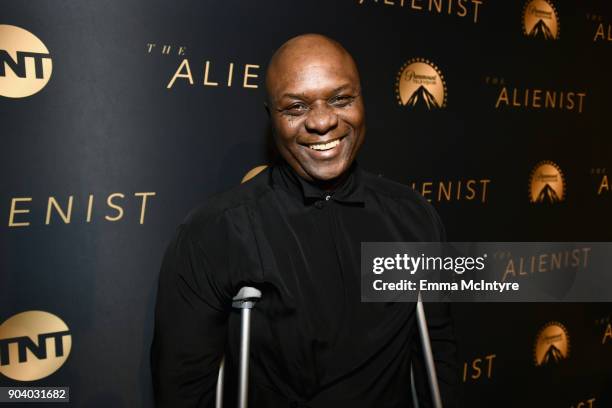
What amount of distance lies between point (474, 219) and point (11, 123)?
1.62 metres

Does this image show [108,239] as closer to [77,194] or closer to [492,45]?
[77,194]

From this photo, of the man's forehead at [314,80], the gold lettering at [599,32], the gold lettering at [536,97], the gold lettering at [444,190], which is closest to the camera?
the man's forehead at [314,80]

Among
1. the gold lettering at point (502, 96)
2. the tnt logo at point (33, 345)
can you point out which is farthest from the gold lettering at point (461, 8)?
the tnt logo at point (33, 345)

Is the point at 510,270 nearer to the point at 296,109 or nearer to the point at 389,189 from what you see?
the point at 389,189

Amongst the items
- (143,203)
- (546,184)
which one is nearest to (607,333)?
Answer: (546,184)

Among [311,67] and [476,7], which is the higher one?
[476,7]

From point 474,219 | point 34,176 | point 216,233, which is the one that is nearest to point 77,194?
point 34,176

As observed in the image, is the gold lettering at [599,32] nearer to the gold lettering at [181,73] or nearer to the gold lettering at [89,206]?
the gold lettering at [181,73]

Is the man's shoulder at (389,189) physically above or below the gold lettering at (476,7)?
below

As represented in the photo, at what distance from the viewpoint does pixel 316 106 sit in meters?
1.12

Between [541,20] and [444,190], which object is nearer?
[444,190]

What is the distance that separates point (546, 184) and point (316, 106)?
4.76ft

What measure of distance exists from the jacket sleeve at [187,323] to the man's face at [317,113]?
310 mm

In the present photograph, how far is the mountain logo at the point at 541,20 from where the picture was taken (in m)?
2.03
